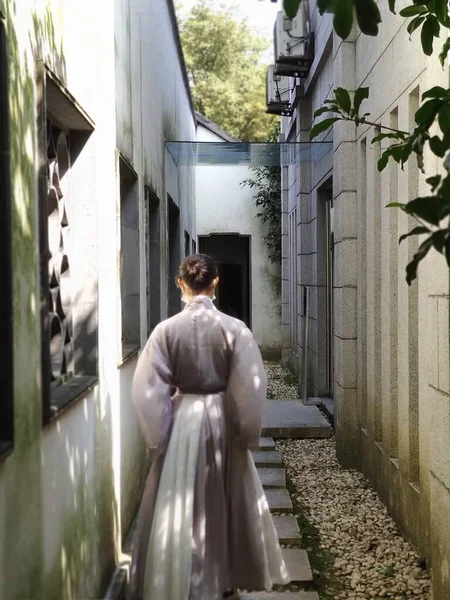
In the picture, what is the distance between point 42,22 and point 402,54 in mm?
2960

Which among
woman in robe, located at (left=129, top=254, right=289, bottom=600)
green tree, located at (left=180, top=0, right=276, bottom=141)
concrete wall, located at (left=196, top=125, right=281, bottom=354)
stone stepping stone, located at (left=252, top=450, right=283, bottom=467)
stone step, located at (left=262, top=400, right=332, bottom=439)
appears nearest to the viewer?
woman in robe, located at (left=129, top=254, right=289, bottom=600)

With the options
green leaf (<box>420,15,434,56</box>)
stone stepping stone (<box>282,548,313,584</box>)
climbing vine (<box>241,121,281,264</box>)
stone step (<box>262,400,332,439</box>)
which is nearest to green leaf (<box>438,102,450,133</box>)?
green leaf (<box>420,15,434,56</box>)

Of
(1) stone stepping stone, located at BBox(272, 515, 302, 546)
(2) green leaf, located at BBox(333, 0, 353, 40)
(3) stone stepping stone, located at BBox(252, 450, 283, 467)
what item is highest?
(2) green leaf, located at BBox(333, 0, 353, 40)

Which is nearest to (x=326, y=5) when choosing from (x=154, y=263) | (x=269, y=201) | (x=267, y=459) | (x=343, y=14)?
(x=343, y=14)

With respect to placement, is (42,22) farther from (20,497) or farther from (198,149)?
(198,149)

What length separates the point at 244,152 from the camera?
30.1ft

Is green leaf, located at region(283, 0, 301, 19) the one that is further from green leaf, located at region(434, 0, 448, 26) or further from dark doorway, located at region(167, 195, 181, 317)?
dark doorway, located at region(167, 195, 181, 317)

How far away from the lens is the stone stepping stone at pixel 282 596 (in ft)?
14.8

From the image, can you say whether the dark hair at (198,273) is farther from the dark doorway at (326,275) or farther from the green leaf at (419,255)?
the dark doorway at (326,275)

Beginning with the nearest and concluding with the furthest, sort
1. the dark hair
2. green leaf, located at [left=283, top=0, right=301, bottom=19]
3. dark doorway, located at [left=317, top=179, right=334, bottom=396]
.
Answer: green leaf, located at [left=283, top=0, right=301, bottom=19]
the dark hair
dark doorway, located at [left=317, top=179, right=334, bottom=396]

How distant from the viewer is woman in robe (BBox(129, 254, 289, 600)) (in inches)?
159

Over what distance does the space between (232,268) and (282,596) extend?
56.3 ft

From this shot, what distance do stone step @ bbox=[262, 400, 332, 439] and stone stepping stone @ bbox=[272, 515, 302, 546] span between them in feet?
8.77

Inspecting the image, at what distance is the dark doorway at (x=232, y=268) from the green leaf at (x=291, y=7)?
18.9m
